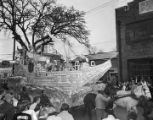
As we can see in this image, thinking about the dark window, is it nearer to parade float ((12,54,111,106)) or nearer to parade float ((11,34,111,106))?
parade float ((11,34,111,106))

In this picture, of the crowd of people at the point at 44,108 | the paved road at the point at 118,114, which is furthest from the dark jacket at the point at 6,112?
the paved road at the point at 118,114

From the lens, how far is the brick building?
53.7 feet

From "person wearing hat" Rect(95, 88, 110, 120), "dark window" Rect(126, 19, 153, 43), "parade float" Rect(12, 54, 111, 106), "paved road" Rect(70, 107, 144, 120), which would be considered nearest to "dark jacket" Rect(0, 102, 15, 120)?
"paved road" Rect(70, 107, 144, 120)

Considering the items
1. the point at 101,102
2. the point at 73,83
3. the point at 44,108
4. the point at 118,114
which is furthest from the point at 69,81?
the point at 118,114

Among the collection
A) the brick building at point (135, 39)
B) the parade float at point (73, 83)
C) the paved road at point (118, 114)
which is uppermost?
the brick building at point (135, 39)

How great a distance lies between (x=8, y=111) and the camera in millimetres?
5703

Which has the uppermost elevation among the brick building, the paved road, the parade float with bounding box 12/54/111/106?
the brick building

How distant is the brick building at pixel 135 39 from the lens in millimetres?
16375

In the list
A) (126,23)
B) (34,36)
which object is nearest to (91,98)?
(126,23)

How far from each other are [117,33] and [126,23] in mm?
1131

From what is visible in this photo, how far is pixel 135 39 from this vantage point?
17.6 m

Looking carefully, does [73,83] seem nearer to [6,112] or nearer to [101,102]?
[101,102]

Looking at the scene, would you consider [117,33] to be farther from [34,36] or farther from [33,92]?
[33,92]

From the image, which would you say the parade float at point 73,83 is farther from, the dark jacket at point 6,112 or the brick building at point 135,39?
the brick building at point 135,39
